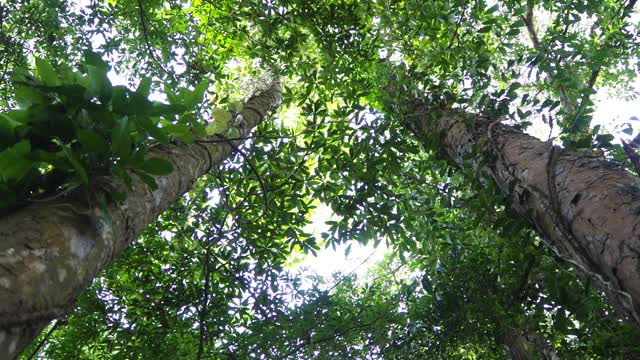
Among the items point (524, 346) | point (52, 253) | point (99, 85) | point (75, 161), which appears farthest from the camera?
point (524, 346)

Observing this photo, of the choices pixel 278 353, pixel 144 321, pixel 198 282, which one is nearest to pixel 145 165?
pixel 278 353

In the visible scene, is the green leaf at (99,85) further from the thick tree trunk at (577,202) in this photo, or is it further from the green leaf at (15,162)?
the thick tree trunk at (577,202)

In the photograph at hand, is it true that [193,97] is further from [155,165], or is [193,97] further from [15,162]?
[15,162]

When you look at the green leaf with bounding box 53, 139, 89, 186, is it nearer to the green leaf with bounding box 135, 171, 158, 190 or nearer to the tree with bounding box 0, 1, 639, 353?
the tree with bounding box 0, 1, 639, 353

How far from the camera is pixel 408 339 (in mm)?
3604

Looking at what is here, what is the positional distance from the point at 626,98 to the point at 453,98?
7.71 m

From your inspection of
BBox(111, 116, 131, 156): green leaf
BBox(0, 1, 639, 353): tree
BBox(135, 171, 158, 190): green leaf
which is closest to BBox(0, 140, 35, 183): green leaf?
BBox(0, 1, 639, 353): tree

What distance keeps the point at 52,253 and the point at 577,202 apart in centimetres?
171

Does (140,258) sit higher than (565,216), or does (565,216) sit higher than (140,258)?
(140,258)

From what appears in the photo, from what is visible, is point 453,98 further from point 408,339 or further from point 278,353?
point 278,353

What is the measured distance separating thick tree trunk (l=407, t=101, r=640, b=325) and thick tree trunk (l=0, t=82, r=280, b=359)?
1394 mm

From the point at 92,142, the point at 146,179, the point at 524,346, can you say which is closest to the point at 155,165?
the point at 146,179

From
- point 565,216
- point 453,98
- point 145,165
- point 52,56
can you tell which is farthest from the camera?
point 52,56

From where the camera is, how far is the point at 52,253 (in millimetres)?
880
